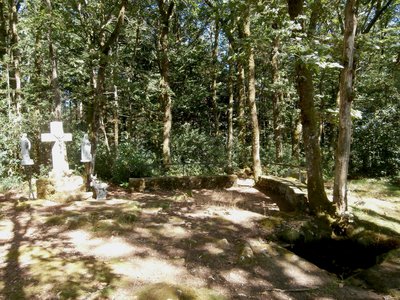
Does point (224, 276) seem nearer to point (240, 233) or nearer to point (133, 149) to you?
point (240, 233)

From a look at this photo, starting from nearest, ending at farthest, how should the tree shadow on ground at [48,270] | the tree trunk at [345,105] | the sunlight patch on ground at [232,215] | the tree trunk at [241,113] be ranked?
the tree shadow on ground at [48,270] < the tree trunk at [345,105] < the sunlight patch on ground at [232,215] < the tree trunk at [241,113]

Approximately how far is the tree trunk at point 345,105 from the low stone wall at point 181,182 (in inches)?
216

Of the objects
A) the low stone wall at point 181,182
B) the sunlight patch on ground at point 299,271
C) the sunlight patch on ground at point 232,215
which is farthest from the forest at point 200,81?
the sunlight patch on ground at point 299,271

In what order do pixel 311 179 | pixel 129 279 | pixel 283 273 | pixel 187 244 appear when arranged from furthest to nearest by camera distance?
pixel 311 179 < pixel 187 244 < pixel 283 273 < pixel 129 279

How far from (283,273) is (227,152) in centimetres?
1095

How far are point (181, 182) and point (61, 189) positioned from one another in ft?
14.2

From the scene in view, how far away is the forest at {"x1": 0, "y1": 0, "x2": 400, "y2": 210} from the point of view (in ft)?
24.1

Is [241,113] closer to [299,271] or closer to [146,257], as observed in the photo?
[299,271]

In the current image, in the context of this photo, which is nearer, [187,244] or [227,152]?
[187,244]

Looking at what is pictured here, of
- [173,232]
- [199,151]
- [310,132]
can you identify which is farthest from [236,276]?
[199,151]

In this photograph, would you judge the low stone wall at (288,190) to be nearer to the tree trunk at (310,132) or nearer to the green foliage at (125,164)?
the tree trunk at (310,132)

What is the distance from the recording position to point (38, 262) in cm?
463

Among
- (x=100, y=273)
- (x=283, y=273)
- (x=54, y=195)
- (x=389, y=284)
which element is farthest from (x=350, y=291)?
(x=54, y=195)

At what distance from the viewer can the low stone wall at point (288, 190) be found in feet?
27.3
